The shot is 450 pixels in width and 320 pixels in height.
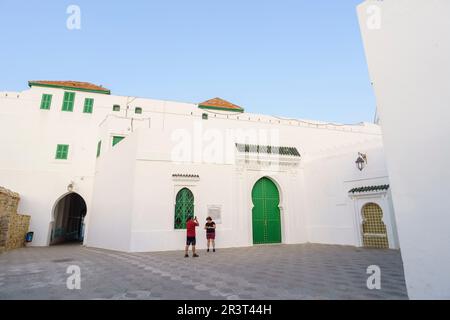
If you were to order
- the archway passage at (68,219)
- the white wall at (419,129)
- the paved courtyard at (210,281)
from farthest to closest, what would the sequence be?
the archway passage at (68,219) < the paved courtyard at (210,281) < the white wall at (419,129)

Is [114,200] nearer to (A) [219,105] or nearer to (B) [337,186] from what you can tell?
(A) [219,105]

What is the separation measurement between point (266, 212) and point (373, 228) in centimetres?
486

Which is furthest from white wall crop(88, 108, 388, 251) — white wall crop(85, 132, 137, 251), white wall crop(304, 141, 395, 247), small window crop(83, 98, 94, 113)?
small window crop(83, 98, 94, 113)

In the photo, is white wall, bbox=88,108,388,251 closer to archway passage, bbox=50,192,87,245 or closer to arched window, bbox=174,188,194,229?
arched window, bbox=174,188,194,229

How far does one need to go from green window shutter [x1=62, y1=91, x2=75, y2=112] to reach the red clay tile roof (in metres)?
7.99

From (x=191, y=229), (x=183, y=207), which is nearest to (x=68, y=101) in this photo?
(x=183, y=207)

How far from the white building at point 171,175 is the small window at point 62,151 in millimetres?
51

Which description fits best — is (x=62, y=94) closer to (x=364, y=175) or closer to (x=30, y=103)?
(x=30, y=103)

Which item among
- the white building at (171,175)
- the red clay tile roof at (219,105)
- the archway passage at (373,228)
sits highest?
the red clay tile roof at (219,105)

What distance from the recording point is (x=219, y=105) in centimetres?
1844

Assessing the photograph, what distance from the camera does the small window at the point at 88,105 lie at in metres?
15.8

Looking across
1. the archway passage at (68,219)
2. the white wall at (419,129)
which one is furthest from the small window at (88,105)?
the white wall at (419,129)

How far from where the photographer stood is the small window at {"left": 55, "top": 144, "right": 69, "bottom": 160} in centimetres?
1484

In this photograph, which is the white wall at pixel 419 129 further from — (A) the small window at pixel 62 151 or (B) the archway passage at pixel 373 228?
(A) the small window at pixel 62 151
